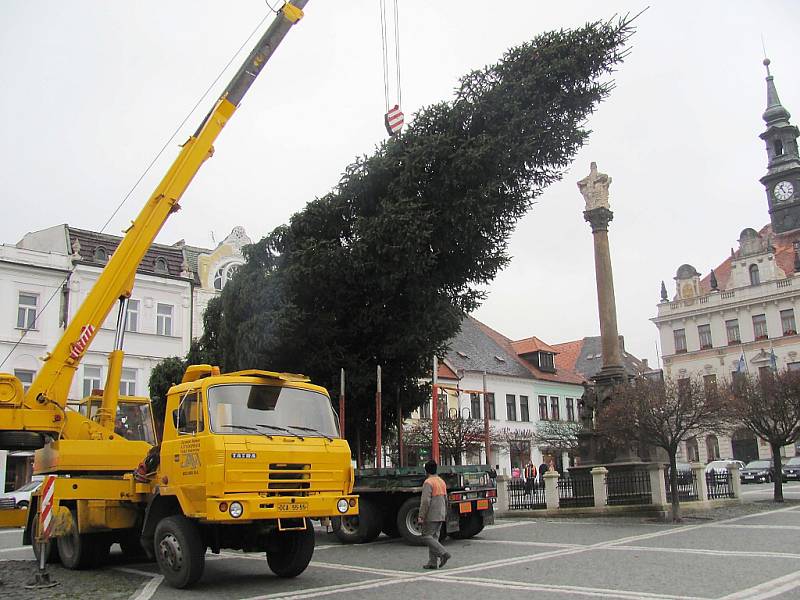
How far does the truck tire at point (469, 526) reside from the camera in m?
16.0

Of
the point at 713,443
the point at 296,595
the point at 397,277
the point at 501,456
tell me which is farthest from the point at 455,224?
the point at 713,443

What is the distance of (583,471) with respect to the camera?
74.8 ft

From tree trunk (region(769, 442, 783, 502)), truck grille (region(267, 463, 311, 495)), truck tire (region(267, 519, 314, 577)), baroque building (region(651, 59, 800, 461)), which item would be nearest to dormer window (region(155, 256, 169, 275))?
tree trunk (region(769, 442, 783, 502))

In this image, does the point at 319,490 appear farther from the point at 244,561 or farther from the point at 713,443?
the point at 713,443

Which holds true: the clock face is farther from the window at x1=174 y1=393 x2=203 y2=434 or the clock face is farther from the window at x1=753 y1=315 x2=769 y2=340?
the window at x1=174 y1=393 x2=203 y2=434

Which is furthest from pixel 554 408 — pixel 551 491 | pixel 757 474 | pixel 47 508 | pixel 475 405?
Result: pixel 47 508

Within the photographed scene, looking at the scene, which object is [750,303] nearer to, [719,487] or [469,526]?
[719,487]

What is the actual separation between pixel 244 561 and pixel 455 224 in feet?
29.6

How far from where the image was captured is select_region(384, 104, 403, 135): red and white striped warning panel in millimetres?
19703

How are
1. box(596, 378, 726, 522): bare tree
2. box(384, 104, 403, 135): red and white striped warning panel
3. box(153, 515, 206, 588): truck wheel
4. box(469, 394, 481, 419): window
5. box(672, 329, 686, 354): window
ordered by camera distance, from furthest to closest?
1. box(672, 329, 686, 354): window
2. box(469, 394, 481, 419): window
3. box(384, 104, 403, 135): red and white striped warning panel
4. box(596, 378, 726, 522): bare tree
5. box(153, 515, 206, 588): truck wheel

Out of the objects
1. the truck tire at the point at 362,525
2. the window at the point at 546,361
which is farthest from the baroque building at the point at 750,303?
the truck tire at the point at 362,525

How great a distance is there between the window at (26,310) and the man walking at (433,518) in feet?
83.9

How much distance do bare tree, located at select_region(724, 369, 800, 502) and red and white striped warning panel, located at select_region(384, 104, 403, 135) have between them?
13419 mm

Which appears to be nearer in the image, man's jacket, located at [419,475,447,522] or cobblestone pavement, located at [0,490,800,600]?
cobblestone pavement, located at [0,490,800,600]
